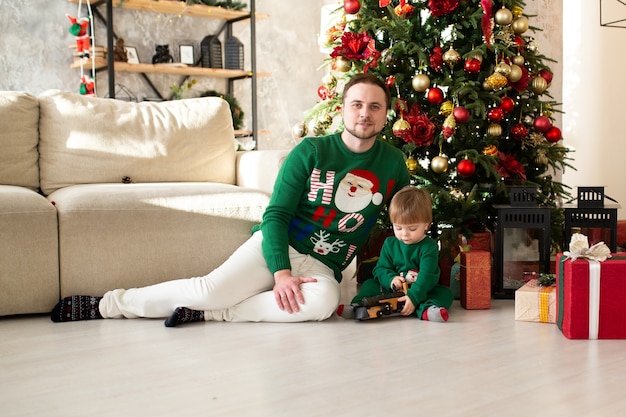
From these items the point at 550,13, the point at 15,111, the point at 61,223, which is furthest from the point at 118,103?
the point at 550,13

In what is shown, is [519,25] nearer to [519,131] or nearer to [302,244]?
[519,131]

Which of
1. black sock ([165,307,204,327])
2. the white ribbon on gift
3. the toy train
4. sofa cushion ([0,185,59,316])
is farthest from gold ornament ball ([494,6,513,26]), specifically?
sofa cushion ([0,185,59,316])

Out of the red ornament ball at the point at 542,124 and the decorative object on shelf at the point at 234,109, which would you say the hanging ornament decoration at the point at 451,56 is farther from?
the decorative object on shelf at the point at 234,109

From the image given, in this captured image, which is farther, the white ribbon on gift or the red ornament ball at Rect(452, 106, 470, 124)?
the red ornament ball at Rect(452, 106, 470, 124)

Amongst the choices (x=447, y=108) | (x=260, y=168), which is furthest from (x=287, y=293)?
(x=447, y=108)

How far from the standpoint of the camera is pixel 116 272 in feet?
9.15

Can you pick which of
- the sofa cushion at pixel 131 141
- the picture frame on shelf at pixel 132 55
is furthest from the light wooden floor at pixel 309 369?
the picture frame on shelf at pixel 132 55

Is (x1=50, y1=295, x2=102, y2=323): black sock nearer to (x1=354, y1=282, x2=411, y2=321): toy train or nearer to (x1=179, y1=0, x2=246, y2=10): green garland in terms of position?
(x1=354, y1=282, x2=411, y2=321): toy train

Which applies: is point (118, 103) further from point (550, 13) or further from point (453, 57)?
point (550, 13)

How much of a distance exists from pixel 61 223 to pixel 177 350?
32.6 inches

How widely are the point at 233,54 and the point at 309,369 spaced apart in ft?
14.6

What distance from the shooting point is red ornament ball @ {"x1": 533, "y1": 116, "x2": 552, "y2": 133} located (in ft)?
10.6

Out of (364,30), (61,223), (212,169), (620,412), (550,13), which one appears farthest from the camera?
(550,13)

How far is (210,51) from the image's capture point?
233 inches
